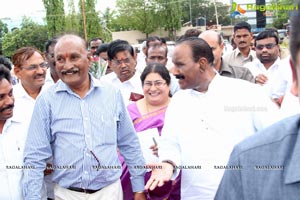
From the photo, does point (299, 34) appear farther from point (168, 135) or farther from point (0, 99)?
point (0, 99)

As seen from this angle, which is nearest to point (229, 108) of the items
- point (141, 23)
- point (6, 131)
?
point (6, 131)

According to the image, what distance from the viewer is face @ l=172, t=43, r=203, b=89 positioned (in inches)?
98.3

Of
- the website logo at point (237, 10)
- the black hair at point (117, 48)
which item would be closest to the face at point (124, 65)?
the black hair at point (117, 48)

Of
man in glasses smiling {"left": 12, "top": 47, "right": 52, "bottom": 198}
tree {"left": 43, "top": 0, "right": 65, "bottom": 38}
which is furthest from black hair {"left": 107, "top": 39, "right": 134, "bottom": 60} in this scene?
tree {"left": 43, "top": 0, "right": 65, "bottom": 38}

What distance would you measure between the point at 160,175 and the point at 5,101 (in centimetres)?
110

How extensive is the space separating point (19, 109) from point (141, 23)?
34.3 metres

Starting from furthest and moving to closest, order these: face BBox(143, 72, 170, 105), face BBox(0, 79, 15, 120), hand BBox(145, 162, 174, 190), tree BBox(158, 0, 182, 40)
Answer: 1. tree BBox(158, 0, 182, 40)
2. face BBox(143, 72, 170, 105)
3. face BBox(0, 79, 15, 120)
4. hand BBox(145, 162, 174, 190)

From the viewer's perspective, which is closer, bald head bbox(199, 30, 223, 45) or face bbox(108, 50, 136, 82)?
bald head bbox(199, 30, 223, 45)

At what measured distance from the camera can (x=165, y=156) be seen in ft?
7.75

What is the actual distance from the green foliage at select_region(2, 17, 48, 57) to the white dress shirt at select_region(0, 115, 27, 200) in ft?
108

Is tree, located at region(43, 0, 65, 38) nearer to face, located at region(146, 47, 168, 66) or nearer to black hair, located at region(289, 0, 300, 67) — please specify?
face, located at region(146, 47, 168, 66)

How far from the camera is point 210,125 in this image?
2.36 meters

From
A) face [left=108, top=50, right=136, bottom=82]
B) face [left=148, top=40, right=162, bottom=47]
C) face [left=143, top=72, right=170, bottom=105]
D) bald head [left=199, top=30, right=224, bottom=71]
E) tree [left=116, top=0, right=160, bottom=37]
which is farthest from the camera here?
tree [left=116, top=0, right=160, bottom=37]

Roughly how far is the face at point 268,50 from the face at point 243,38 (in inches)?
21.3
